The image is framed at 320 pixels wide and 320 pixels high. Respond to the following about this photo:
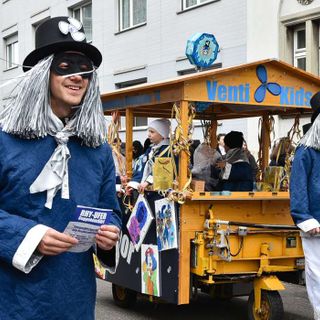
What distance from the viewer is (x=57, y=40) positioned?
8.77 ft

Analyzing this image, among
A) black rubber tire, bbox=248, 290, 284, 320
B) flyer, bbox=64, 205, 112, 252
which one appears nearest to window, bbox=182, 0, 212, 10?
black rubber tire, bbox=248, 290, 284, 320

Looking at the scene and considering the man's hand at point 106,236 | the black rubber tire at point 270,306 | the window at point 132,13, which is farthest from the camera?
the window at point 132,13

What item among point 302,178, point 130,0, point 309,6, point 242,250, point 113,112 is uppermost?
point 130,0

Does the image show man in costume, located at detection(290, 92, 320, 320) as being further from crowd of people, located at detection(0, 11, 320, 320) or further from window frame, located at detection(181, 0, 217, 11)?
window frame, located at detection(181, 0, 217, 11)

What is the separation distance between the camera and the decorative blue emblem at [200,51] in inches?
267

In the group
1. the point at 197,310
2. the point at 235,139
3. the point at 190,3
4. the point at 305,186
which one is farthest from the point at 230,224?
the point at 190,3

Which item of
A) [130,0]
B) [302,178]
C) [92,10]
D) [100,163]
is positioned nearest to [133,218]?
[302,178]

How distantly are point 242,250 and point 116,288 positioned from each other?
1.92 meters

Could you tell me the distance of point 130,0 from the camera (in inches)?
696

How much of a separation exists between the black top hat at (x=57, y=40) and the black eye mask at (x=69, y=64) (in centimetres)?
2

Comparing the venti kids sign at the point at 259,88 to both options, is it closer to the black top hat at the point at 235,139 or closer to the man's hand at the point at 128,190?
the black top hat at the point at 235,139

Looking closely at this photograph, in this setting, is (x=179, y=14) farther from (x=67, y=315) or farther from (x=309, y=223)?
(x=67, y=315)

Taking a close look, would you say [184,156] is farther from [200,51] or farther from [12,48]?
[12,48]

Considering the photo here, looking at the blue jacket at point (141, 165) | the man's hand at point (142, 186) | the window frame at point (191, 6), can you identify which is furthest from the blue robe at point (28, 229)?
the window frame at point (191, 6)
